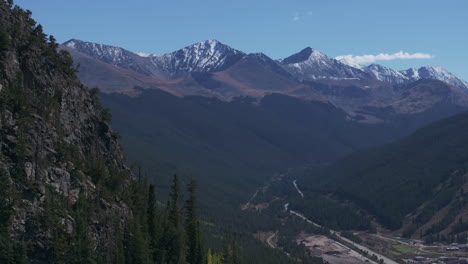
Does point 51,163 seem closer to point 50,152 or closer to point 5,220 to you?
point 50,152

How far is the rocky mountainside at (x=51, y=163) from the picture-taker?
248 feet

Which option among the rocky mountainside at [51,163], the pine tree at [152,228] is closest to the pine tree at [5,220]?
the rocky mountainside at [51,163]

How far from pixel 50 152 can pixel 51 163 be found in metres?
1.85

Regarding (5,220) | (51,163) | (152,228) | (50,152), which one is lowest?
(152,228)

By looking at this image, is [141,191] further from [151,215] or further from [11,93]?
[11,93]

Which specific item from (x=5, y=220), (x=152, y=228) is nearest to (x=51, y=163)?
(x=5, y=220)

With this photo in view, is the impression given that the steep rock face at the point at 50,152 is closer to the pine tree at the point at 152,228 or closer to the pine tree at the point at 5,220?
the pine tree at the point at 5,220

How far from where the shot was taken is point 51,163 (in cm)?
8300

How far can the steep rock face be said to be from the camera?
7625 centimetres

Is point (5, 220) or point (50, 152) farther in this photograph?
point (50, 152)

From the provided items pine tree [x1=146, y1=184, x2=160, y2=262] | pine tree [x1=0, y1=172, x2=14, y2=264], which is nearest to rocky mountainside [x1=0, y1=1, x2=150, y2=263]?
pine tree [x1=0, y1=172, x2=14, y2=264]

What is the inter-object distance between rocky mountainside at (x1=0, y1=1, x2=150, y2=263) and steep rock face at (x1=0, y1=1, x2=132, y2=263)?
5.3 inches

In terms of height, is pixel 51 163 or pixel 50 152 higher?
pixel 50 152

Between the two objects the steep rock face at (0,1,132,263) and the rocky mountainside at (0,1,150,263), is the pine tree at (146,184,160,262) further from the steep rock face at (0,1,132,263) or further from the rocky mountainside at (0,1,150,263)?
the steep rock face at (0,1,132,263)
